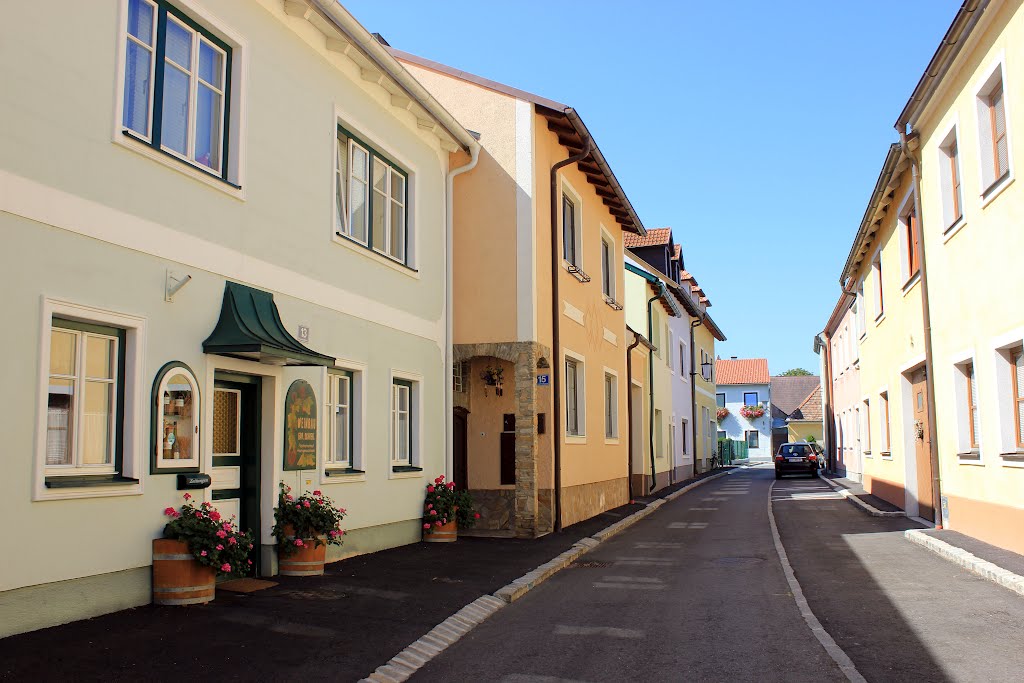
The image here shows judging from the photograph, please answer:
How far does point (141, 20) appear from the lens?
7.54 meters

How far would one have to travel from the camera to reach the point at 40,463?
247 inches

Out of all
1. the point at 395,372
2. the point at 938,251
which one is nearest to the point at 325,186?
the point at 395,372

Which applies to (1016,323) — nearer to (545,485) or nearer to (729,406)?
(545,485)

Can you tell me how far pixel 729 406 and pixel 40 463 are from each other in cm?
7429

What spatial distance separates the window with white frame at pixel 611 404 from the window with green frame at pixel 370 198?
28.1ft

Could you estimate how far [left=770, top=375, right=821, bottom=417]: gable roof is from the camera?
236 ft

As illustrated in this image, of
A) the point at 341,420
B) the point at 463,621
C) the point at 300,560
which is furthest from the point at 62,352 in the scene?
the point at 341,420

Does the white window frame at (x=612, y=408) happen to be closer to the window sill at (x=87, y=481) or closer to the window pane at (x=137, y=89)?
the window pane at (x=137, y=89)

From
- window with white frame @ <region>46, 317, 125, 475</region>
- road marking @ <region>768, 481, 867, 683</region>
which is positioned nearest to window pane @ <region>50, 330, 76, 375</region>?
window with white frame @ <region>46, 317, 125, 475</region>

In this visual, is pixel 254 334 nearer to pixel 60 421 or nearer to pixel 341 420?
pixel 60 421

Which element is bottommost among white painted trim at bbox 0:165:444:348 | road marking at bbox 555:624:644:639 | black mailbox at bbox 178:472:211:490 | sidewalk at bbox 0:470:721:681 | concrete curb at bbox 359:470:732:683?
road marking at bbox 555:624:644:639

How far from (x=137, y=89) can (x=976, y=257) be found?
32.3ft

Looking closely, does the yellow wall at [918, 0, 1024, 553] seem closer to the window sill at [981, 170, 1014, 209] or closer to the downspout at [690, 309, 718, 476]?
the window sill at [981, 170, 1014, 209]

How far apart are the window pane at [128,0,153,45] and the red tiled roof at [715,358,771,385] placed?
7278 centimetres
